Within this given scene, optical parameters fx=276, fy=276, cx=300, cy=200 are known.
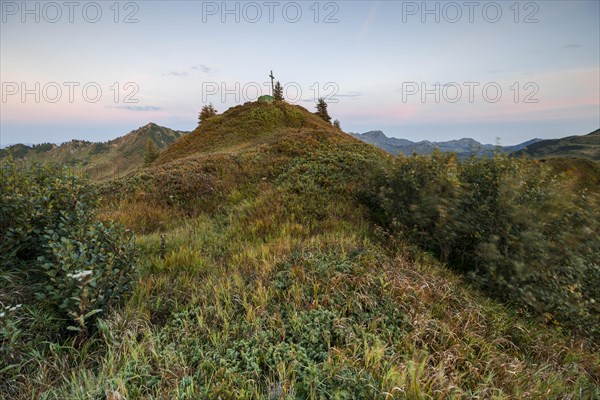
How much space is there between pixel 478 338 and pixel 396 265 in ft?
5.33

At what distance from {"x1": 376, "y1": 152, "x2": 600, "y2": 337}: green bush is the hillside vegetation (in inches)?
4.6

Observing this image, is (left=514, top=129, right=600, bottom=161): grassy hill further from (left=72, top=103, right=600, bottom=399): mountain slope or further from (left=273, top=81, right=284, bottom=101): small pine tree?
(left=72, top=103, right=600, bottom=399): mountain slope

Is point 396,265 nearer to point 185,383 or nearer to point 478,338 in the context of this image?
point 478,338

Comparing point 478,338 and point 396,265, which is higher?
point 396,265

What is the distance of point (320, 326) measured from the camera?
3316 mm

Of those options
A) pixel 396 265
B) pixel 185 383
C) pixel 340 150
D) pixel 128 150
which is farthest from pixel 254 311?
pixel 128 150

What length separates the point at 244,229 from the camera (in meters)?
6.98

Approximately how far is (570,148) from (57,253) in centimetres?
23590

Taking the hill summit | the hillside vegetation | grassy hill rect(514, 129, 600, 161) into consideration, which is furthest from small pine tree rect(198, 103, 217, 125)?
grassy hill rect(514, 129, 600, 161)

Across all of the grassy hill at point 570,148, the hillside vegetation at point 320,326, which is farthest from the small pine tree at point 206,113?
the grassy hill at point 570,148

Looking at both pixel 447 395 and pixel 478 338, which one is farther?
pixel 478 338

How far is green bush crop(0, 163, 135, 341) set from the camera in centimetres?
299

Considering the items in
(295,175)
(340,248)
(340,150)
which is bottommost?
(340,248)

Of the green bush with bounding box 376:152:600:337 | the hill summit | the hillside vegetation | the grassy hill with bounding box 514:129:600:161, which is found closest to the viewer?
the hillside vegetation
